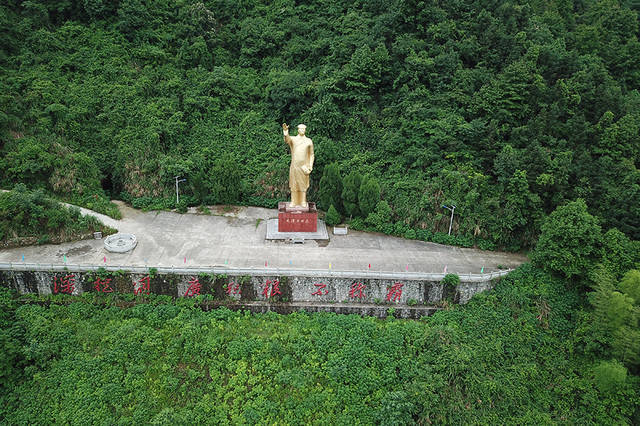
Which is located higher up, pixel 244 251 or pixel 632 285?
pixel 632 285

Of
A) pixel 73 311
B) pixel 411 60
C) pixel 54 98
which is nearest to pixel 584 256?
pixel 411 60

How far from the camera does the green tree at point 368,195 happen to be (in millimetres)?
21656

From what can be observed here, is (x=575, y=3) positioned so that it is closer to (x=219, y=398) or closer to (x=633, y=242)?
(x=633, y=242)

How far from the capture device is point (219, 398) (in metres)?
14.5

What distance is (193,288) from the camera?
58.5 ft

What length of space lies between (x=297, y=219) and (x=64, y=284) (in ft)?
35.0

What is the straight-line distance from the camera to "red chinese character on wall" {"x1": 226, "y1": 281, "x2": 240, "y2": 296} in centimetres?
1794

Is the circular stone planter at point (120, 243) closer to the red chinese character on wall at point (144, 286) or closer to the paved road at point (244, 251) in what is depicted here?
the paved road at point (244, 251)

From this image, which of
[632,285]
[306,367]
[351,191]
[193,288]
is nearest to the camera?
[632,285]

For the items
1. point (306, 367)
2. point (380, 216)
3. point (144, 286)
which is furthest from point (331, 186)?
point (144, 286)

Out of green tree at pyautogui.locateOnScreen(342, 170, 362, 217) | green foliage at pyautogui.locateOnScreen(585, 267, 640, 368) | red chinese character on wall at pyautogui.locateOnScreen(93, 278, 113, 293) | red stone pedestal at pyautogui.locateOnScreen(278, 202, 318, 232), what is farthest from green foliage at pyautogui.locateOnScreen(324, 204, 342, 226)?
green foliage at pyautogui.locateOnScreen(585, 267, 640, 368)

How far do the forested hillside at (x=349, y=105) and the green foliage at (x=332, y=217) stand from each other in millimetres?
749

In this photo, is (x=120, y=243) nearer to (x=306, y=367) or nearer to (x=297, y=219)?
(x=297, y=219)

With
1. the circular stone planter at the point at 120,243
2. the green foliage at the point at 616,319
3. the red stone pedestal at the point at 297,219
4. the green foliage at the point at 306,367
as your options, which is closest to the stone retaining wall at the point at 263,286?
the green foliage at the point at 306,367
